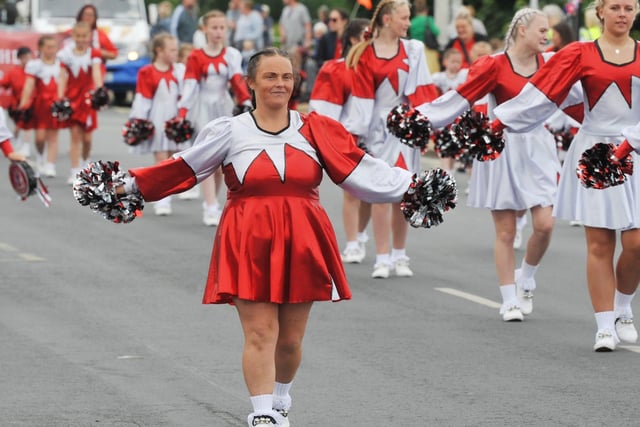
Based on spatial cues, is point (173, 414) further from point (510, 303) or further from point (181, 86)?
point (181, 86)

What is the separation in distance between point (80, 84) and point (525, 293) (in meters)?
9.93

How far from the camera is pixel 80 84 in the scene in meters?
19.6

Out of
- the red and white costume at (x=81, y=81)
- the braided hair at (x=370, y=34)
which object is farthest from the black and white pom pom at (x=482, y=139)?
the red and white costume at (x=81, y=81)

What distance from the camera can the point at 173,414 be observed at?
7797 mm

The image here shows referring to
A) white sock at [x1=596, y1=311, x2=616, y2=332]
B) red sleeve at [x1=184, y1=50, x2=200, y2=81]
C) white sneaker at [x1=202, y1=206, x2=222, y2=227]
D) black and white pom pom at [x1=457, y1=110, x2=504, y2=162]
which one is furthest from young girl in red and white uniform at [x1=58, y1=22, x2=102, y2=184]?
white sock at [x1=596, y1=311, x2=616, y2=332]

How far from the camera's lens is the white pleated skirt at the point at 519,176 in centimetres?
1066

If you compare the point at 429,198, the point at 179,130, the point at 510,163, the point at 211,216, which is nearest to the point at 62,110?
the point at 179,130

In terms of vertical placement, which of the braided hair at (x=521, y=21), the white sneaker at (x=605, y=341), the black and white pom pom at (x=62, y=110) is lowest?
the white sneaker at (x=605, y=341)

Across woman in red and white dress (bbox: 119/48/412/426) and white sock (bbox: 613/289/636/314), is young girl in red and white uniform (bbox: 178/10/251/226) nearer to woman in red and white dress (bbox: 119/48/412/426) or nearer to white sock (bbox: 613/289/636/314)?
white sock (bbox: 613/289/636/314)

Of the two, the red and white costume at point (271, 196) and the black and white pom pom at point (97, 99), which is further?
the black and white pom pom at point (97, 99)

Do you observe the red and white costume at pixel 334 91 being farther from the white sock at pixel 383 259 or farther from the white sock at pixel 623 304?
the white sock at pixel 623 304

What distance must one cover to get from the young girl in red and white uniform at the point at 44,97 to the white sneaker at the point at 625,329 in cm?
1130

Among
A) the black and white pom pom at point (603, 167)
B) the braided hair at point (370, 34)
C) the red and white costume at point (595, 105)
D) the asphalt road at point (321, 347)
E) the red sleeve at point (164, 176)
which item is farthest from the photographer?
the braided hair at point (370, 34)

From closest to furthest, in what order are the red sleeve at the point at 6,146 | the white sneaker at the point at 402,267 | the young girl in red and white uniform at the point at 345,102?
1. the red sleeve at the point at 6,146
2. the white sneaker at the point at 402,267
3. the young girl in red and white uniform at the point at 345,102
